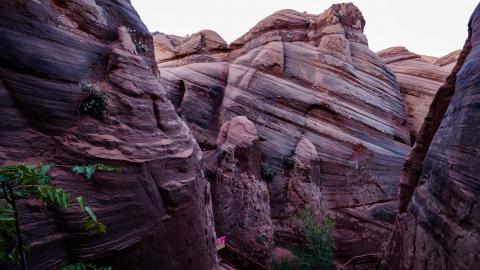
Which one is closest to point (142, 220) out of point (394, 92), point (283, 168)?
point (283, 168)

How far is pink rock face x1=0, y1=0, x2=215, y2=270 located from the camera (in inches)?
239

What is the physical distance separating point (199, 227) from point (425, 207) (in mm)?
6111

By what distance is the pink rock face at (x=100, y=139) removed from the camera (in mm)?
6074

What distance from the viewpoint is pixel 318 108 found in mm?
19625

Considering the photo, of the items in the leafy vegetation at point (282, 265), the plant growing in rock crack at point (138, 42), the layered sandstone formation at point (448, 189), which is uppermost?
the plant growing in rock crack at point (138, 42)

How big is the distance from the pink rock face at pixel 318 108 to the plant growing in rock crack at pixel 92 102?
1046cm

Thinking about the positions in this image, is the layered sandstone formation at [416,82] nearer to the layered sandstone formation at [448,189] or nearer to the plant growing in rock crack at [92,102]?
the layered sandstone formation at [448,189]

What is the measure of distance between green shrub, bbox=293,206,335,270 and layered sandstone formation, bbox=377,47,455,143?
12316 millimetres

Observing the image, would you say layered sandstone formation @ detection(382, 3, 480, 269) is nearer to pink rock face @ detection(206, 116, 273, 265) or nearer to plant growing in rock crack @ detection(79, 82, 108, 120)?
pink rock face @ detection(206, 116, 273, 265)

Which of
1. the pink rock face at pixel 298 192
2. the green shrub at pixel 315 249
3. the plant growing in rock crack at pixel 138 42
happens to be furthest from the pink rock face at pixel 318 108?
the plant growing in rock crack at pixel 138 42

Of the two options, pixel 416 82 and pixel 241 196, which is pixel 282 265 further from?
pixel 416 82

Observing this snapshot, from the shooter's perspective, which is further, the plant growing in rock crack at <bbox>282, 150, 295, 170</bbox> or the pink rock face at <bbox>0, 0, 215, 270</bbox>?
the plant growing in rock crack at <bbox>282, 150, 295, 170</bbox>

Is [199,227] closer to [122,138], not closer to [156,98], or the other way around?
[122,138]

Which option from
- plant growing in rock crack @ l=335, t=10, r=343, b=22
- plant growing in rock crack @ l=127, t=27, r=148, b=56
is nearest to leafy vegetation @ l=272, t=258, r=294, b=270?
plant growing in rock crack @ l=127, t=27, r=148, b=56
